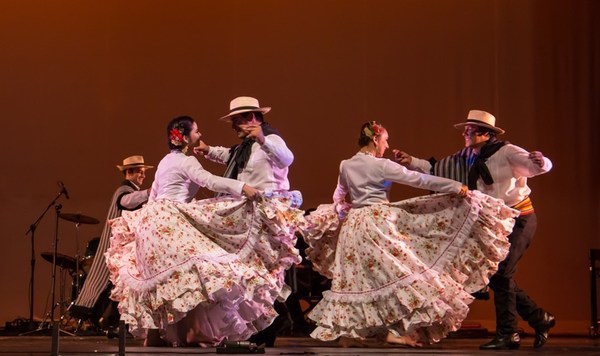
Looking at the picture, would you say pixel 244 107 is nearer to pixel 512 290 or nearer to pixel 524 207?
pixel 524 207

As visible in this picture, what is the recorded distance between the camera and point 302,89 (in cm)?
1068

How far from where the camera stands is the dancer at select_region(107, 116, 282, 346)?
643 centimetres

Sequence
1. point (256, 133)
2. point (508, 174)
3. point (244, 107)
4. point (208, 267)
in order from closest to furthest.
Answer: point (208, 267), point (256, 133), point (508, 174), point (244, 107)

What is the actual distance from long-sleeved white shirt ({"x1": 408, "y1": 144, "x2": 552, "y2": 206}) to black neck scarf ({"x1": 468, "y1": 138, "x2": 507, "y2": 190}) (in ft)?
0.09

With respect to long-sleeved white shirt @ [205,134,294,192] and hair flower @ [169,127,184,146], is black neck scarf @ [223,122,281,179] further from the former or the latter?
hair flower @ [169,127,184,146]

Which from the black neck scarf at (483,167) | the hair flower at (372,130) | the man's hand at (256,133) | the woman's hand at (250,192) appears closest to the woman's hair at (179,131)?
the man's hand at (256,133)

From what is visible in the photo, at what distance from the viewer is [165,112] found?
1071cm

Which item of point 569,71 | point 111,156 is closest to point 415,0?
point 569,71

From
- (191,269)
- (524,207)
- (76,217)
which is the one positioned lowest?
(191,269)

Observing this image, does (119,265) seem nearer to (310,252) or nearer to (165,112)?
(310,252)

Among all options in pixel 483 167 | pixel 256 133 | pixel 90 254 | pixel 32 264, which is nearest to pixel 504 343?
pixel 483 167

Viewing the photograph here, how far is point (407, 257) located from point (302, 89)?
171 inches

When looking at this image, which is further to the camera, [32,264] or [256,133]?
[32,264]

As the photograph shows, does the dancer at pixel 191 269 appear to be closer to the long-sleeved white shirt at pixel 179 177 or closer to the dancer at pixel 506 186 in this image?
the long-sleeved white shirt at pixel 179 177
